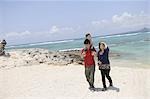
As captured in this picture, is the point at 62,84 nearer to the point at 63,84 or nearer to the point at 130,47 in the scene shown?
the point at 63,84

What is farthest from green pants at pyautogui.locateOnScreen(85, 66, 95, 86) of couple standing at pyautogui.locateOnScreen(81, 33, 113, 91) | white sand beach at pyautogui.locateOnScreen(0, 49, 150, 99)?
white sand beach at pyautogui.locateOnScreen(0, 49, 150, 99)

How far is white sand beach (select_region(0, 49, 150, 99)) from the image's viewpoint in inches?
375

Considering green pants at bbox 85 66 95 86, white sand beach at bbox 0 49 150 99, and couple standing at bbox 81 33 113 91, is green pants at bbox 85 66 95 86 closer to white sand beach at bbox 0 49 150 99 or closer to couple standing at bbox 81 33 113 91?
couple standing at bbox 81 33 113 91

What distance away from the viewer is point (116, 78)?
38.4 feet

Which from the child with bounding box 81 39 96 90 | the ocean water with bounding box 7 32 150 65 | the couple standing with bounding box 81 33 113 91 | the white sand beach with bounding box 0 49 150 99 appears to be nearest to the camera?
the white sand beach with bounding box 0 49 150 99

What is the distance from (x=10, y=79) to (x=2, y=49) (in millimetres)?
7087

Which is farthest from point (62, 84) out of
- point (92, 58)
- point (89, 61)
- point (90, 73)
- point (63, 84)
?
point (92, 58)

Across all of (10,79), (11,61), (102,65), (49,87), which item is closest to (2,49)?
(11,61)

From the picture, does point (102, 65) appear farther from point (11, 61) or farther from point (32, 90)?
point (11, 61)

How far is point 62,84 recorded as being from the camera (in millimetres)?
11023

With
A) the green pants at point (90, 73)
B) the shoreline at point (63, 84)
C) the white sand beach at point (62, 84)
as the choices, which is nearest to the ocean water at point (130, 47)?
the white sand beach at point (62, 84)

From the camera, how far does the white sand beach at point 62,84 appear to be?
9523 mm

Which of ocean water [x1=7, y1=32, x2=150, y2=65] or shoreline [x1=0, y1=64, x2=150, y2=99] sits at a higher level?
shoreline [x1=0, y1=64, x2=150, y2=99]

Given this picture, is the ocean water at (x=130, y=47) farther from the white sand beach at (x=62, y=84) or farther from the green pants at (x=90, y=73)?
the green pants at (x=90, y=73)
